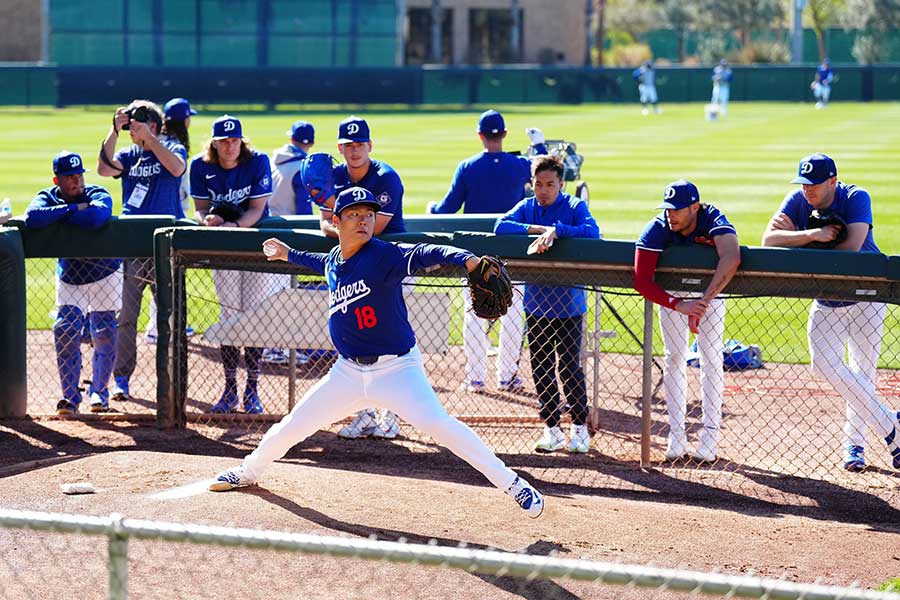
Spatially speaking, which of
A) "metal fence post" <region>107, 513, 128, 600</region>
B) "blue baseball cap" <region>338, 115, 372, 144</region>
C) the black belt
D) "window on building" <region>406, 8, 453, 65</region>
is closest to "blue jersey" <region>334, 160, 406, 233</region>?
"blue baseball cap" <region>338, 115, 372, 144</region>

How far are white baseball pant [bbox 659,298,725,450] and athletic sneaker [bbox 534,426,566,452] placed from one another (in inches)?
26.8

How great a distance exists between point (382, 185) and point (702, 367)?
2159 mm

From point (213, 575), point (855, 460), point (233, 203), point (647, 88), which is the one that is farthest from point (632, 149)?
point (213, 575)

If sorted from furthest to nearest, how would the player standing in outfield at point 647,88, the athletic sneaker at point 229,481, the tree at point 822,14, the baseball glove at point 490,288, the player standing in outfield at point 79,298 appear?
the tree at point 822,14 → the player standing in outfield at point 647,88 → the player standing in outfield at point 79,298 → the athletic sneaker at point 229,481 → the baseball glove at point 490,288

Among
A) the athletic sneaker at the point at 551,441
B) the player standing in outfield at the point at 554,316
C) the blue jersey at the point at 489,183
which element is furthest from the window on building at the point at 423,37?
the athletic sneaker at the point at 551,441

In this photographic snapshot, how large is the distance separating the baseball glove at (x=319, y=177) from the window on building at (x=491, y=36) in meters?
56.4

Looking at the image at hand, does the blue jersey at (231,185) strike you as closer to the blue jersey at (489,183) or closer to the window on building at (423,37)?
the blue jersey at (489,183)

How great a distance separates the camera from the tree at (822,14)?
225ft

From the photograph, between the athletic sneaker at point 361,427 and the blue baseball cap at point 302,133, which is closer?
the athletic sneaker at point 361,427

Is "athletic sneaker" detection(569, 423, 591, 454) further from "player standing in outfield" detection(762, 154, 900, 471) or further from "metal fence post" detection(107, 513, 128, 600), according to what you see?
"metal fence post" detection(107, 513, 128, 600)

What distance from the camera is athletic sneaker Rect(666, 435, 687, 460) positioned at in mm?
7750

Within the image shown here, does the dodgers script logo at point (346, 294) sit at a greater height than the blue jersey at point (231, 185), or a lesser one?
lesser

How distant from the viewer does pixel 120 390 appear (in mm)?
9281

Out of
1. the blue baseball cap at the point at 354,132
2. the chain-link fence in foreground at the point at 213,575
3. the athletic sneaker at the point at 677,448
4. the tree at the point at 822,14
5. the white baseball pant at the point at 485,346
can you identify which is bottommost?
Result: the chain-link fence in foreground at the point at 213,575
